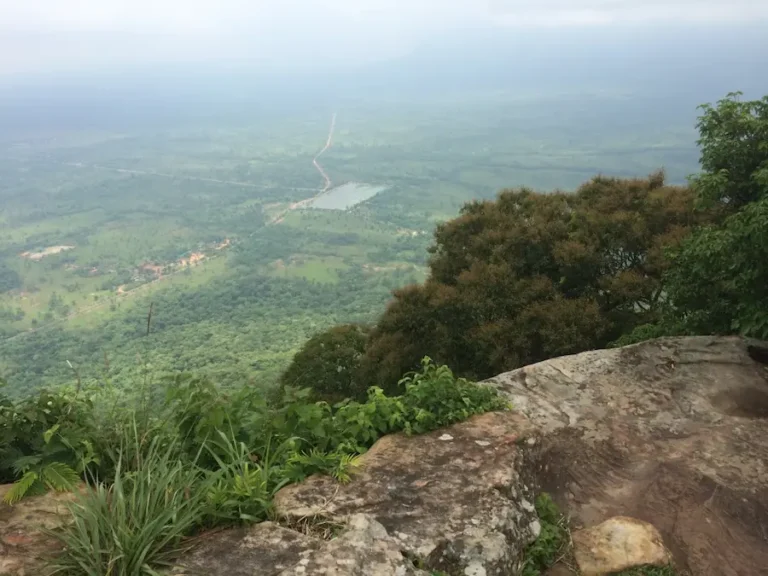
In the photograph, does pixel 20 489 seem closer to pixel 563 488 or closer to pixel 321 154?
pixel 563 488


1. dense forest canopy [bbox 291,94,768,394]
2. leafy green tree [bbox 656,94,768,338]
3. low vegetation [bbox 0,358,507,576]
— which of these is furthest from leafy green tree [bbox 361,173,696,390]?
low vegetation [bbox 0,358,507,576]

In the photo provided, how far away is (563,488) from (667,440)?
117 cm

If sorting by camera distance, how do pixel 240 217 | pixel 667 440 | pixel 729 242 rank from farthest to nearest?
1. pixel 240 217
2. pixel 729 242
3. pixel 667 440

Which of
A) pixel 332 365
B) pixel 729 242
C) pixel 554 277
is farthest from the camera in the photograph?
pixel 332 365

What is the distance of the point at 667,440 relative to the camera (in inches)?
170

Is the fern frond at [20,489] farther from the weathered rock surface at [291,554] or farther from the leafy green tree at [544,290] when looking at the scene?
the leafy green tree at [544,290]

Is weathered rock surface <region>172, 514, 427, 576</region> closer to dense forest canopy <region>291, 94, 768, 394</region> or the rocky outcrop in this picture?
the rocky outcrop

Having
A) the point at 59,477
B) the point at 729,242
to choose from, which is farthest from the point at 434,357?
the point at 59,477

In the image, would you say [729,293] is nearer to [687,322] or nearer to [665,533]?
[687,322]

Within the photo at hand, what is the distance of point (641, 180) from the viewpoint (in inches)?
445

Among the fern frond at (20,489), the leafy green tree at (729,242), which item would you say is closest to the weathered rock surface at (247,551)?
the fern frond at (20,489)

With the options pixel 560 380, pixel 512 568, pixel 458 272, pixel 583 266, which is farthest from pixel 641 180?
pixel 512 568

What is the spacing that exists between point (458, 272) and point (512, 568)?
356 inches

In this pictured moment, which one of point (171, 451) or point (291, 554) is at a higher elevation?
point (171, 451)
